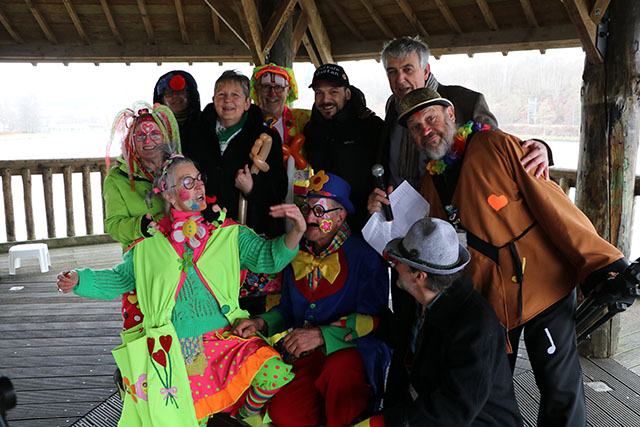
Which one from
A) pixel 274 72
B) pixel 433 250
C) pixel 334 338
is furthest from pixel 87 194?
pixel 433 250

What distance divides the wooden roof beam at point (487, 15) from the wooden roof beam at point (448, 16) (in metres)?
0.35

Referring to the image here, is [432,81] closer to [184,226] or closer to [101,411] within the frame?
[184,226]

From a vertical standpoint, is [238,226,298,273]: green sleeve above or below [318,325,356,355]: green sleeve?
above

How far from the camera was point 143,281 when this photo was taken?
209 cm

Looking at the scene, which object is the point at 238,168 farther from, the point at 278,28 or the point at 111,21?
the point at 111,21

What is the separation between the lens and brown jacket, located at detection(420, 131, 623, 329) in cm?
184

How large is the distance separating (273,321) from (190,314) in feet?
1.30

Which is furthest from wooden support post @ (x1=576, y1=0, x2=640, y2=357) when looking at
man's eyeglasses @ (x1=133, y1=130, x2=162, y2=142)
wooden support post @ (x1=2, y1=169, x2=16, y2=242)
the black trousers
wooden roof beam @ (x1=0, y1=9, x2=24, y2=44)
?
wooden roof beam @ (x1=0, y1=9, x2=24, y2=44)

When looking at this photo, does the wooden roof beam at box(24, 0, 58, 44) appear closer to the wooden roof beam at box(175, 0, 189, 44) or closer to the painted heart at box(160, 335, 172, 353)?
the wooden roof beam at box(175, 0, 189, 44)

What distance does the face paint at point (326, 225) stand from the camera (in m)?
2.15

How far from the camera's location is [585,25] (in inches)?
116

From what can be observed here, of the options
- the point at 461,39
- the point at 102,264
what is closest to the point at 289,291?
the point at 102,264

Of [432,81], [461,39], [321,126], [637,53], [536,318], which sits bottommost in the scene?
[536,318]

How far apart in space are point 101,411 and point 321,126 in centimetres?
199
